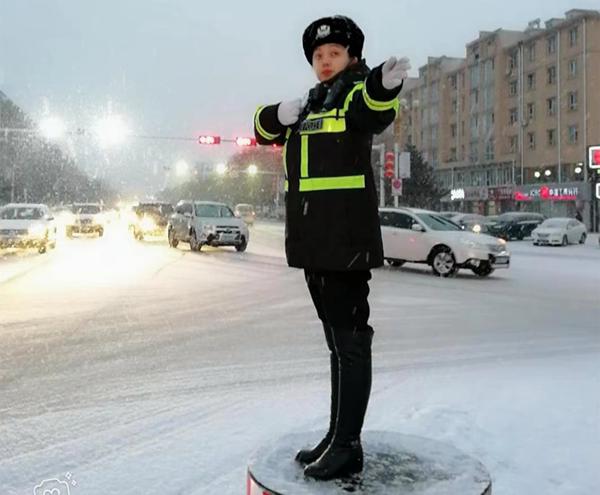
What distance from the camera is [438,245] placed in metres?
15.2

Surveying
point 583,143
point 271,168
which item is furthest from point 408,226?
point 271,168

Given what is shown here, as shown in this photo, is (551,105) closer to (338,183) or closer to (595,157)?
(595,157)

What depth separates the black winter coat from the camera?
2615 mm

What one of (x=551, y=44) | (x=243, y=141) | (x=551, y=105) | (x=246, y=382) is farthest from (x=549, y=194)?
(x=246, y=382)

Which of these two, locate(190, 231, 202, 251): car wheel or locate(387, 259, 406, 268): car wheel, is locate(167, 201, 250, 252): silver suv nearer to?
locate(190, 231, 202, 251): car wheel

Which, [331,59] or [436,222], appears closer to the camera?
[331,59]

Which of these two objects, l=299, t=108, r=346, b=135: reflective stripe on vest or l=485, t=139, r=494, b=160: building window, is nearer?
l=299, t=108, r=346, b=135: reflective stripe on vest

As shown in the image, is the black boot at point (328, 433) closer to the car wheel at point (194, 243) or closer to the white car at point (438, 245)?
the white car at point (438, 245)

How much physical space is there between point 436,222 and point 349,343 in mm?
13578

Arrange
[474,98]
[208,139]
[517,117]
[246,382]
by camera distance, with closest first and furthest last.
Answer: [246,382] < [208,139] < [517,117] < [474,98]

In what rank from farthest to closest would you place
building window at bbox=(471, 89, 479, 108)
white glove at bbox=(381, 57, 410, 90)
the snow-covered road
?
building window at bbox=(471, 89, 479, 108)
the snow-covered road
white glove at bbox=(381, 57, 410, 90)

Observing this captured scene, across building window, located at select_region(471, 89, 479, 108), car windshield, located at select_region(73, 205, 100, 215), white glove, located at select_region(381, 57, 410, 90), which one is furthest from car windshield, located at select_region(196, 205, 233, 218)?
building window, located at select_region(471, 89, 479, 108)

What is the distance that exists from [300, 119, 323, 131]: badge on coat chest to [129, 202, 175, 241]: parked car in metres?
26.8

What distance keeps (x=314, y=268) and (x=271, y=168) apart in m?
80.6
